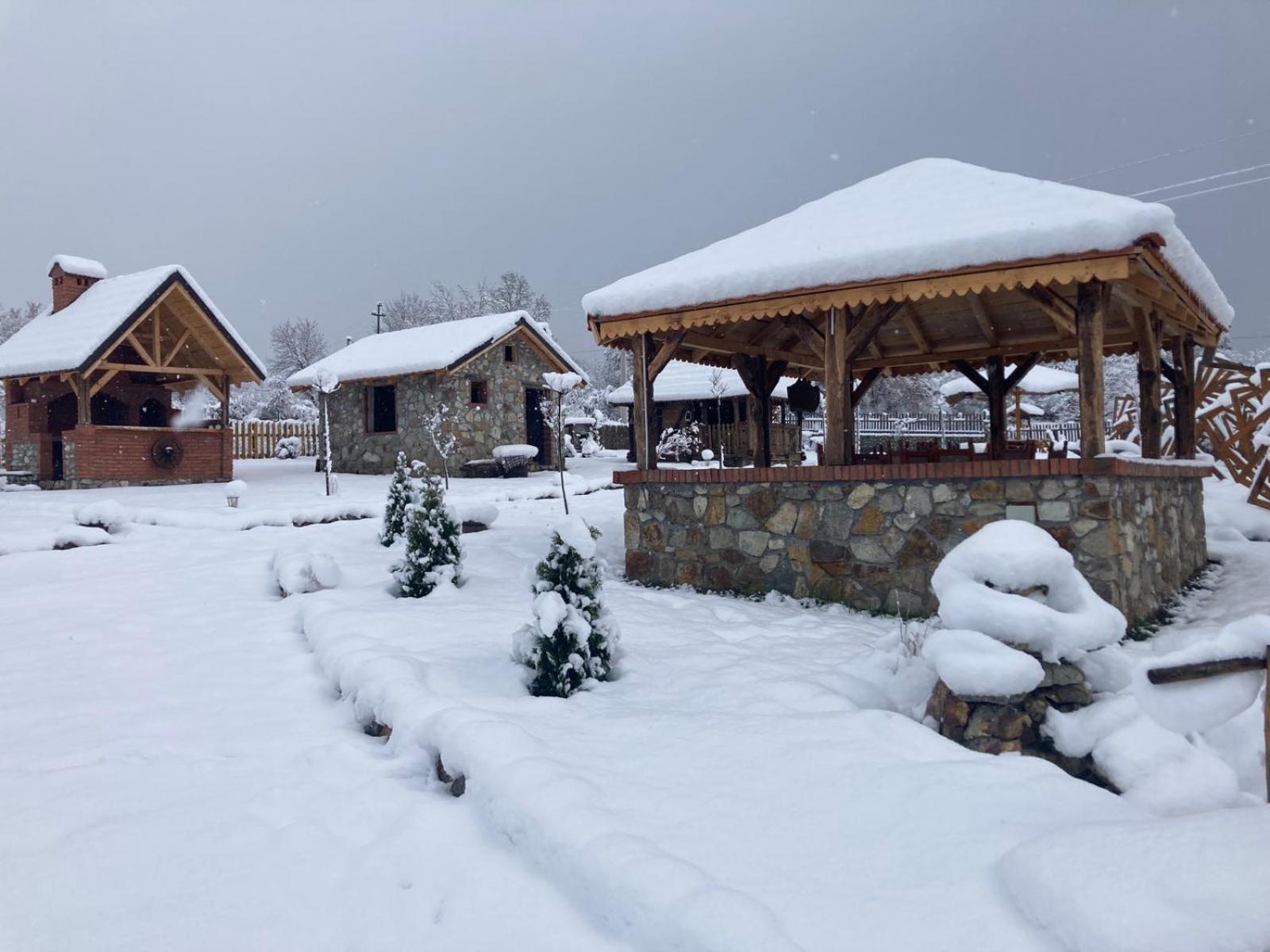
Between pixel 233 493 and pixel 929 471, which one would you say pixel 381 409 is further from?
pixel 929 471

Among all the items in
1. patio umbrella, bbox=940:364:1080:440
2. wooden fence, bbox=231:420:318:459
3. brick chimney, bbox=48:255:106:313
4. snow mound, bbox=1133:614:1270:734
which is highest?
brick chimney, bbox=48:255:106:313

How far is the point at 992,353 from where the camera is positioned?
1098cm

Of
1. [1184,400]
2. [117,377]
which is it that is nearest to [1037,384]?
[1184,400]

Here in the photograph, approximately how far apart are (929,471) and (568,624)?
146 inches

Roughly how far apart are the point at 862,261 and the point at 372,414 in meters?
18.0

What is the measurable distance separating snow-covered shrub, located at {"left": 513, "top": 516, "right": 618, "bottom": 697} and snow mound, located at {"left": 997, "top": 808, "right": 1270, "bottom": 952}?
2.51 metres

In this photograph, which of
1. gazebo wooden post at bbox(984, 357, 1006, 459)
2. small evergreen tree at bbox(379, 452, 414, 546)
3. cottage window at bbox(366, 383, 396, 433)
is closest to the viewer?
small evergreen tree at bbox(379, 452, 414, 546)

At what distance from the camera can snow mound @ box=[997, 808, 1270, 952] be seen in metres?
2.25

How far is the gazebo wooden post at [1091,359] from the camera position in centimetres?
650

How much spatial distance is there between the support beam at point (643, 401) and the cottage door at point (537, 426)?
560 inches

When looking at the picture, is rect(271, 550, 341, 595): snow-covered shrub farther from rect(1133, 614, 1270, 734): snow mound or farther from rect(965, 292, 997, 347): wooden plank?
rect(1133, 614, 1270, 734): snow mound

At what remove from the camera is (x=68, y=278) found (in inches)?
798

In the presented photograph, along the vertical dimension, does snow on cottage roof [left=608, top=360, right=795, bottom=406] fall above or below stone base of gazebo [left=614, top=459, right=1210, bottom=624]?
above

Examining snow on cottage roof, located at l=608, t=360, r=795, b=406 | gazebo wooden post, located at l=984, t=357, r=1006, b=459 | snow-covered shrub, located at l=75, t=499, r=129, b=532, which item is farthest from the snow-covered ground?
snow on cottage roof, located at l=608, t=360, r=795, b=406
